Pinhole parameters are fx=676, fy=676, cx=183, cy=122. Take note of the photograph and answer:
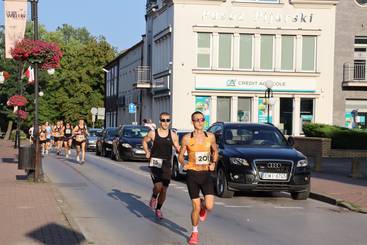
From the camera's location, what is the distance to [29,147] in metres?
17.0

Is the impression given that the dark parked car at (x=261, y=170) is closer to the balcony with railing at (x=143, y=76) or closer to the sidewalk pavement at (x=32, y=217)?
the sidewalk pavement at (x=32, y=217)

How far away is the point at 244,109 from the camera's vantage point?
45312mm

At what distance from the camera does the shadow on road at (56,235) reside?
8.45 meters

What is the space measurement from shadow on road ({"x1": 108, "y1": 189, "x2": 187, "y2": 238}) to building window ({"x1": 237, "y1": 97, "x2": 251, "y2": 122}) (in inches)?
1157

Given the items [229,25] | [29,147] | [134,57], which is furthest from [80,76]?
[29,147]

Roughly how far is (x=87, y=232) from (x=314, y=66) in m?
37.6

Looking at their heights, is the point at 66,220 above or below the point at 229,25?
below

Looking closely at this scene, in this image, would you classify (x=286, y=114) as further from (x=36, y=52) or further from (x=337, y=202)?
(x=337, y=202)

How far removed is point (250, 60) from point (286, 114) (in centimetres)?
444

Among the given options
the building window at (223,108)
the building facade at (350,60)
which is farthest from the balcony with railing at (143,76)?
the building facade at (350,60)

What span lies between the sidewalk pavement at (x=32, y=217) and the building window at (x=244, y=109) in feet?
98.5

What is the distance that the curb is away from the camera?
526 inches

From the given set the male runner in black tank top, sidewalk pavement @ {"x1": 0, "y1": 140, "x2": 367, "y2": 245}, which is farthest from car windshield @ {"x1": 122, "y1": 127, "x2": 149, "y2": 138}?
the male runner in black tank top

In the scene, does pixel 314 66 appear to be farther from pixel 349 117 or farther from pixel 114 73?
pixel 114 73
